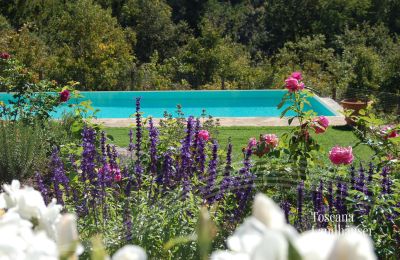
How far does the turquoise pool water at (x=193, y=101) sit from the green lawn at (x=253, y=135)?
14.2 ft

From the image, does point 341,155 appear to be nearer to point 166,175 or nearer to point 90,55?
point 166,175

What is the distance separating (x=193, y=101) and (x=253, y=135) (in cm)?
540

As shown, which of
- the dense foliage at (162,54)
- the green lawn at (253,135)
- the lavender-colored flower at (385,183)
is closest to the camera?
the lavender-colored flower at (385,183)

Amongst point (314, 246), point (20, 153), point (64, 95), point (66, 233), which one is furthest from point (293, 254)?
point (64, 95)

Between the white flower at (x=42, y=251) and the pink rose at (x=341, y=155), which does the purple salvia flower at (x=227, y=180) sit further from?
the white flower at (x=42, y=251)

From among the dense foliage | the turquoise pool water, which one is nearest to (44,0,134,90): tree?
the dense foliage

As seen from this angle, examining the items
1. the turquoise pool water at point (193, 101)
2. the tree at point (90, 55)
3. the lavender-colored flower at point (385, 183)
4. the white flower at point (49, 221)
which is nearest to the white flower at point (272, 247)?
the white flower at point (49, 221)

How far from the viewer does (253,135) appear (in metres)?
8.77

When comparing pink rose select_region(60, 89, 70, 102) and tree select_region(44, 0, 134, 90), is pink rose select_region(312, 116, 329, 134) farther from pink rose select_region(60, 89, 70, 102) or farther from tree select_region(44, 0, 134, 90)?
tree select_region(44, 0, 134, 90)

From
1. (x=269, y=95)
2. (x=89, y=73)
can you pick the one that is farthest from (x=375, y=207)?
(x=89, y=73)

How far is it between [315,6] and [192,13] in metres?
4.87

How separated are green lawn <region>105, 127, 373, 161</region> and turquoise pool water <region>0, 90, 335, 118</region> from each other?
14.2 feet

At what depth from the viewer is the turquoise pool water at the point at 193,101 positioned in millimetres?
13719

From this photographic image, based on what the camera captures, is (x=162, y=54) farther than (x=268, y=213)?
Yes
